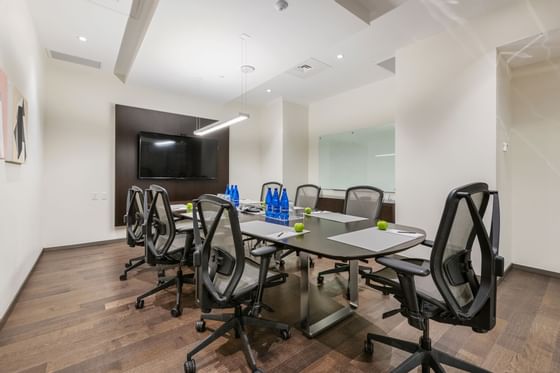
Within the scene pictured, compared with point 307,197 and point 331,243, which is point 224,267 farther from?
point 307,197

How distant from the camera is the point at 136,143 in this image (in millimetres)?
4594

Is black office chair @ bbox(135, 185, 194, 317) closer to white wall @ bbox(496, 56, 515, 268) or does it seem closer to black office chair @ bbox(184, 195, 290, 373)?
black office chair @ bbox(184, 195, 290, 373)

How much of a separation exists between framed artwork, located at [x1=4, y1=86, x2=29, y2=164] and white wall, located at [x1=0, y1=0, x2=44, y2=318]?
3.9 inches

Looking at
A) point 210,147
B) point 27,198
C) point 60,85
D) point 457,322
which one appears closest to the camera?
point 457,322

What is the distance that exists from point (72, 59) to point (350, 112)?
183 inches

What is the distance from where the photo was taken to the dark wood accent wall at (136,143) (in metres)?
4.42

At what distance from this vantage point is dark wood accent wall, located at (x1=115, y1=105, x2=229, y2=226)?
442 centimetres

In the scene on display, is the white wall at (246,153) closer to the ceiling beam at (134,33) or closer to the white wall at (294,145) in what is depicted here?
the white wall at (294,145)

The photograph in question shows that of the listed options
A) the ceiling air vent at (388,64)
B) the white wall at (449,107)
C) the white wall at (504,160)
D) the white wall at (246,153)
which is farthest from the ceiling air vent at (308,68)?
the white wall at (504,160)

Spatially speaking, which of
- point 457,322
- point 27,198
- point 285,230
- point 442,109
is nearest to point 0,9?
point 27,198

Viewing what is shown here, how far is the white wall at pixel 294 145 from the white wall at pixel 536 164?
11.8ft

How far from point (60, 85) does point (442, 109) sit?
5480mm

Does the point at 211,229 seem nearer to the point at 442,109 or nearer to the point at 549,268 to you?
the point at 442,109

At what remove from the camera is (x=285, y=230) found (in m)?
1.97
